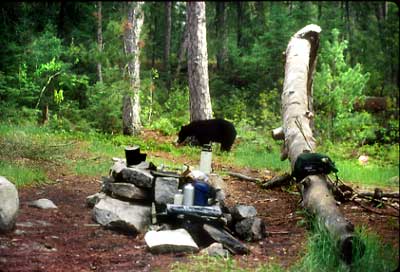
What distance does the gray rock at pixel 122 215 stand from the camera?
3186 millimetres

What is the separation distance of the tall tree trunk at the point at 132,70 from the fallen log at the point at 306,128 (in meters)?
1.56

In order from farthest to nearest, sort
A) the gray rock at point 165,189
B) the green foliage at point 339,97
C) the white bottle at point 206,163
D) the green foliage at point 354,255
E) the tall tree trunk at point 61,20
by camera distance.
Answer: the green foliage at point 339,97 < the tall tree trunk at point 61,20 < the white bottle at point 206,163 < the gray rock at point 165,189 < the green foliage at point 354,255

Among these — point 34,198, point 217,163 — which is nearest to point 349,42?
point 217,163

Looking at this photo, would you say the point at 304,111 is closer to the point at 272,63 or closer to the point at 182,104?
the point at 272,63

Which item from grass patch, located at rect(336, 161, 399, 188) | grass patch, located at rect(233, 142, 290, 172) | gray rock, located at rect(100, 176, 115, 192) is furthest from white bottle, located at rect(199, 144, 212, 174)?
grass patch, located at rect(336, 161, 399, 188)

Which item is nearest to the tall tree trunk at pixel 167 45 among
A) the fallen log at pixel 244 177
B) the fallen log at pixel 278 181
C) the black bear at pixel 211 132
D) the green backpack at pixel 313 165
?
the black bear at pixel 211 132

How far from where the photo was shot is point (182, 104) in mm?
7457

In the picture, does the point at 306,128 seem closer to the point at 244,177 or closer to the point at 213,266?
the point at 244,177

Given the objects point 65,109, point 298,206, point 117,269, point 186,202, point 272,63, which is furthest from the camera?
point 272,63

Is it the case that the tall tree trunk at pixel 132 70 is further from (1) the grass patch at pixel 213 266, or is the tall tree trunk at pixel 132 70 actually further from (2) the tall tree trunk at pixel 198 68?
(1) the grass patch at pixel 213 266

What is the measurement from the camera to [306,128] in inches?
188

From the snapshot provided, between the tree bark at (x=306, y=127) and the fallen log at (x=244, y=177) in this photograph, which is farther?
the fallen log at (x=244, y=177)

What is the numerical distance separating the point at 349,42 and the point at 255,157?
5.20 ft

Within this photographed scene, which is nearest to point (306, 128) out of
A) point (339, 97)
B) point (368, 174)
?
point (339, 97)
